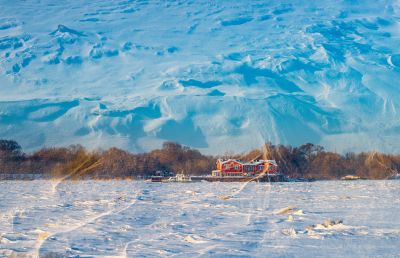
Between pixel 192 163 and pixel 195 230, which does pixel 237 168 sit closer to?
pixel 192 163

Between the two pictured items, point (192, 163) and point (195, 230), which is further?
point (192, 163)

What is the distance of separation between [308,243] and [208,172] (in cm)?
5189

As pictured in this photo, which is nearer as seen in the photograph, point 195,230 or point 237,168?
point 195,230

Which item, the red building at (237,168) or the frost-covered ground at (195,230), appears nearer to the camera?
the frost-covered ground at (195,230)

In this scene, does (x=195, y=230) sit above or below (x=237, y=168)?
above

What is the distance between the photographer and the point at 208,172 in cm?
6222

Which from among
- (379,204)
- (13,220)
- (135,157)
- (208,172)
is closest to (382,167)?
(208,172)

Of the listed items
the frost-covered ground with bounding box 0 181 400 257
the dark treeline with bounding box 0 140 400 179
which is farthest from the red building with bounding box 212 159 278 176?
the frost-covered ground with bounding box 0 181 400 257

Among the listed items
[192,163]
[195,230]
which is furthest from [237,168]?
[195,230]

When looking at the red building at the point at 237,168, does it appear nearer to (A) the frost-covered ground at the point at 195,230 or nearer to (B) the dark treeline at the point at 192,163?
(B) the dark treeline at the point at 192,163

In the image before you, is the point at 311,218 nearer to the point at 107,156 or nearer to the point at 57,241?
the point at 57,241

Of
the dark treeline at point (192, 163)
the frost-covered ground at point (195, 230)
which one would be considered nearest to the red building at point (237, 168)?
the dark treeline at point (192, 163)

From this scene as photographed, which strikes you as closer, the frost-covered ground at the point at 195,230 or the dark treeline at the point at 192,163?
the frost-covered ground at the point at 195,230

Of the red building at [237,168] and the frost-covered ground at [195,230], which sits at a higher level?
the frost-covered ground at [195,230]
